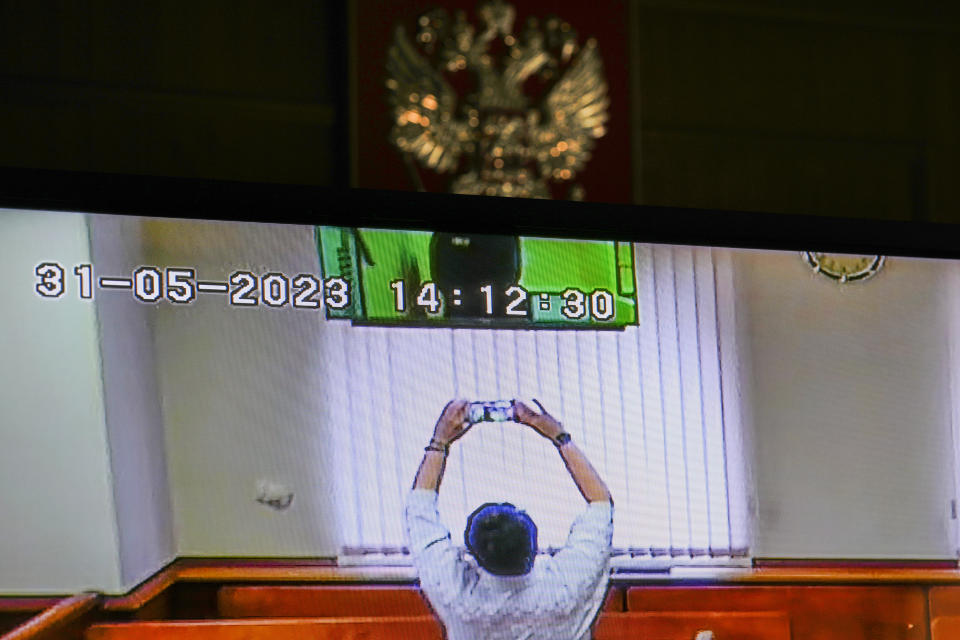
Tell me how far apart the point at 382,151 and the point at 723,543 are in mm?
1022

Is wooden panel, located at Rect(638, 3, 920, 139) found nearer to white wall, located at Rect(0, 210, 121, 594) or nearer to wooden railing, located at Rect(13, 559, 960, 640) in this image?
wooden railing, located at Rect(13, 559, 960, 640)

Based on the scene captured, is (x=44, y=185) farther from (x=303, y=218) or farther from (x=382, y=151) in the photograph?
(x=382, y=151)

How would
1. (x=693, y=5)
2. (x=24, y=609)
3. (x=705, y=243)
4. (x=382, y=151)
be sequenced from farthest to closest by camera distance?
(x=693, y=5) < (x=382, y=151) < (x=705, y=243) < (x=24, y=609)

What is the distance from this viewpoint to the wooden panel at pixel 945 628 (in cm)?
136

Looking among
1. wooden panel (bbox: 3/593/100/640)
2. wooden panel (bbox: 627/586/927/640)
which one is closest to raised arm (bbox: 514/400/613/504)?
wooden panel (bbox: 627/586/927/640)

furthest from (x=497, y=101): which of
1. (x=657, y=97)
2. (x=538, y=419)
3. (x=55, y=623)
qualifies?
(x=55, y=623)

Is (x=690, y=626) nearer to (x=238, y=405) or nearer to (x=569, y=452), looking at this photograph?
(x=569, y=452)

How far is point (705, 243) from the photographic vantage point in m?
1.32

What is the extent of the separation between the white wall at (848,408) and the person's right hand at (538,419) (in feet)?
0.79

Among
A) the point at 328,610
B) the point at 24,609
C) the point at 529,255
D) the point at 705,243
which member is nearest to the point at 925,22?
the point at 705,243

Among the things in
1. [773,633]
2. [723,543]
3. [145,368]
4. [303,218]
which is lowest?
[773,633]

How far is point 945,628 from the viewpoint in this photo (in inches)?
53.7

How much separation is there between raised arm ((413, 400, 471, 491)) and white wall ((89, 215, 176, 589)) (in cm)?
26

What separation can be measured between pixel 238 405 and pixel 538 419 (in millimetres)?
314
